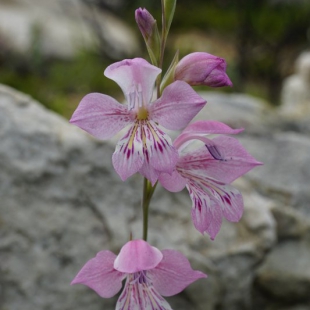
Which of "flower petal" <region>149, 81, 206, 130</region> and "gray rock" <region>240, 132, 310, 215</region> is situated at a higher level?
"flower petal" <region>149, 81, 206, 130</region>

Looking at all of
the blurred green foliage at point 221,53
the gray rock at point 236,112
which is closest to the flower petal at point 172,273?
the gray rock at point 236,112

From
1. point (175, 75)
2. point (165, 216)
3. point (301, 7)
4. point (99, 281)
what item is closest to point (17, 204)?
point (165, 216)

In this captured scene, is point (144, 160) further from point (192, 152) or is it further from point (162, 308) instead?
point (162, 308)

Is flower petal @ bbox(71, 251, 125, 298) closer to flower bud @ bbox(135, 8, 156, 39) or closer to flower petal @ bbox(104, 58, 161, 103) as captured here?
flower petal @ bbox(104, 58, 161, 103)

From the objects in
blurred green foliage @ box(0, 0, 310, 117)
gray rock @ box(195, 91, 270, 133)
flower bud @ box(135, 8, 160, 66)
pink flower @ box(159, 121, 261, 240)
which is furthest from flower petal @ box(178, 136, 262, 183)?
blurred green foliage @ box(0, 0, 310, 117)

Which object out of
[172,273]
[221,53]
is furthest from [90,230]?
[221,53]

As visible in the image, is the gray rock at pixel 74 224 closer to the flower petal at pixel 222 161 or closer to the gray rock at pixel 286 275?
the gray rock at pixel 286 275

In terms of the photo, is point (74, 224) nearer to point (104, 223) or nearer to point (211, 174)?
point (104, 223)
